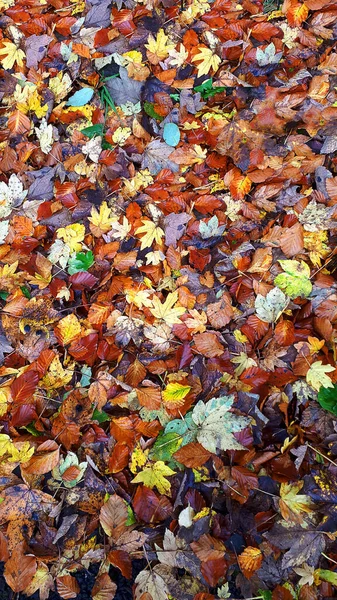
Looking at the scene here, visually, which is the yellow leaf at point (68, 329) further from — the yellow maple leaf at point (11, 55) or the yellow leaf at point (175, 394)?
the yellow maple leaf at point (11, 55)

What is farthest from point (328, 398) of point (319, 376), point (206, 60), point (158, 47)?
point (158, 47)

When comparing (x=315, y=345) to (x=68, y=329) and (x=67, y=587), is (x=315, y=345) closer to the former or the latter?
(x=68, y=329)

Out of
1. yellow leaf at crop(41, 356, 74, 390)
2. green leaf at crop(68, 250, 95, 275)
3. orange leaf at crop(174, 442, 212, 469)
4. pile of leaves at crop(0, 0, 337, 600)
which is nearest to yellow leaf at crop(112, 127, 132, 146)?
pile of leaves at crop(0, 0, 337, 600)

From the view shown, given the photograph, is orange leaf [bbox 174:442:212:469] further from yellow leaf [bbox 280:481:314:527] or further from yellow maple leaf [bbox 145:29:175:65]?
yellow maple leaf [bbox 145:29:175:65]

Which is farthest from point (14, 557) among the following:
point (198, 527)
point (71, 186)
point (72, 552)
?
point (71, 186)

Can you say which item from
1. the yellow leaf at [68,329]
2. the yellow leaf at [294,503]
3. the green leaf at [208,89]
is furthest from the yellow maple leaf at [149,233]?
the yellow leaf at [294,503]

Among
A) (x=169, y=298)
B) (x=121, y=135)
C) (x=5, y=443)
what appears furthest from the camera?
(x=121, y=135)
